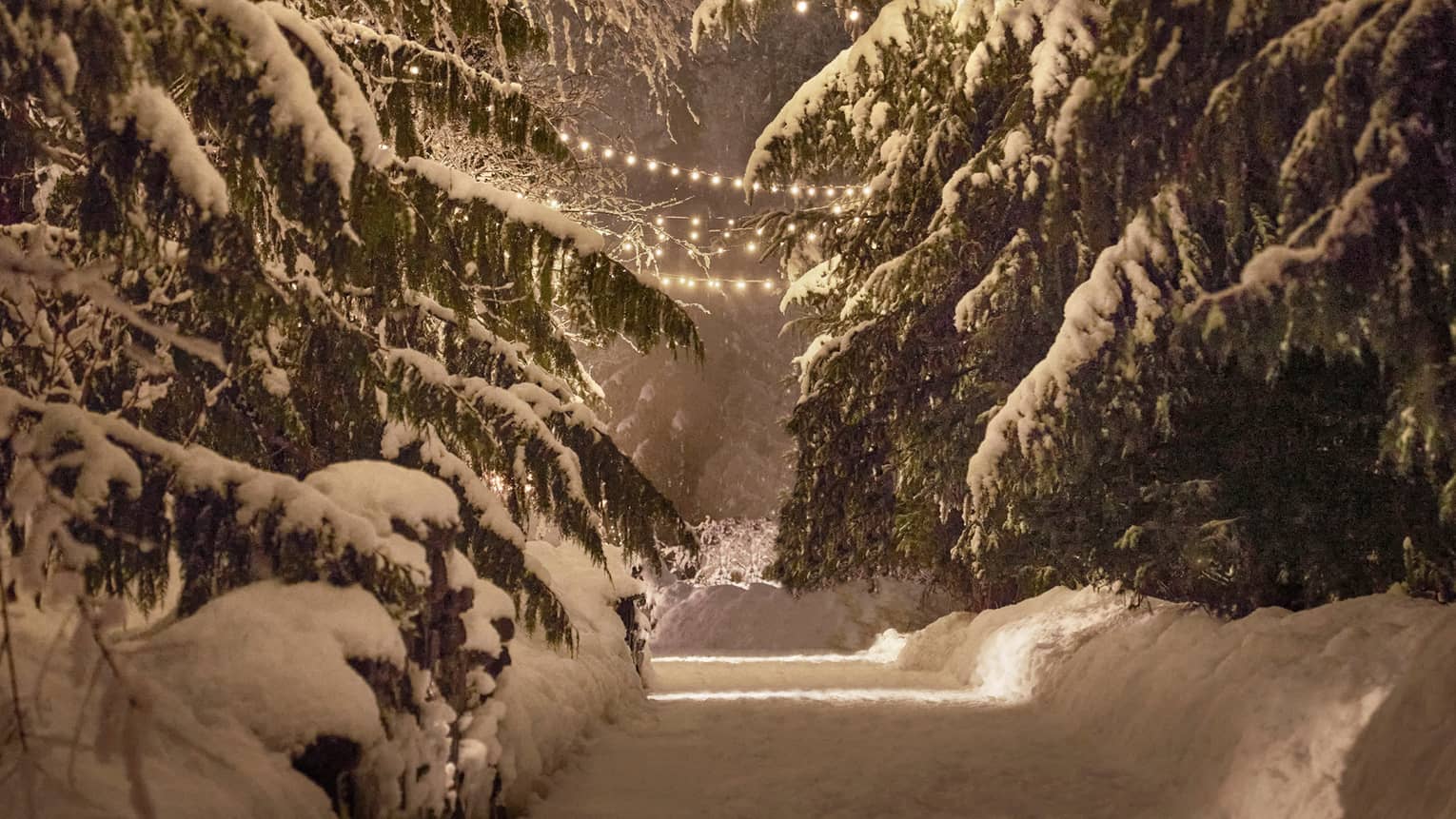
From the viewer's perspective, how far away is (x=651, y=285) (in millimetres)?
4387

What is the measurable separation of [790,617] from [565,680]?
18.1m

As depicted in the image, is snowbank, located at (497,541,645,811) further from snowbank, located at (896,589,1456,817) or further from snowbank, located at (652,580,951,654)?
snowbank, located at (652,580,951,654)

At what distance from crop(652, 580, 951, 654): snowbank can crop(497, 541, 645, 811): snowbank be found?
1317 cm

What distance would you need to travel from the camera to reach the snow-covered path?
214 inches

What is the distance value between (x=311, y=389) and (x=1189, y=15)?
3.41 meters

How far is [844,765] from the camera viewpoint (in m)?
6.52

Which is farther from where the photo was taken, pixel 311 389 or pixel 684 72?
pixel 684 72

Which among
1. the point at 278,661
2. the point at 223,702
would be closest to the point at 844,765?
the point at 278,661

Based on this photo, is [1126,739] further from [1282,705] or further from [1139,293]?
[1139,293]

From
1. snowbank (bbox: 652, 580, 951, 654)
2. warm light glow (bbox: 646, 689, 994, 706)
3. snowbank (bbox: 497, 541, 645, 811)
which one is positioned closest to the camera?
snowbank (bbox: 497, 541, 645, 811)

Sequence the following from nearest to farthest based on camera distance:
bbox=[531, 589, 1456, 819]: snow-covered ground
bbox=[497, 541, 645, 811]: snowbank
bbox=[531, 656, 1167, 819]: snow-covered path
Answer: bbox=[531, 589, 1456, 819]: snow-covered ground → bbox=[497, 541, 645, 811]: snowbank → bbox=[531, 656, 1167, 819]: snow-covered path

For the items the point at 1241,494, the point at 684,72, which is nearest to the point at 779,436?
the point at 684,72

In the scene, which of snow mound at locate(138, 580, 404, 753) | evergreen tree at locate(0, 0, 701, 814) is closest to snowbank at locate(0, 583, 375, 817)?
snow mound at locate(138, 580, 404, 753)

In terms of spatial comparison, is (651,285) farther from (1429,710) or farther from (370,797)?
(1429,710)
